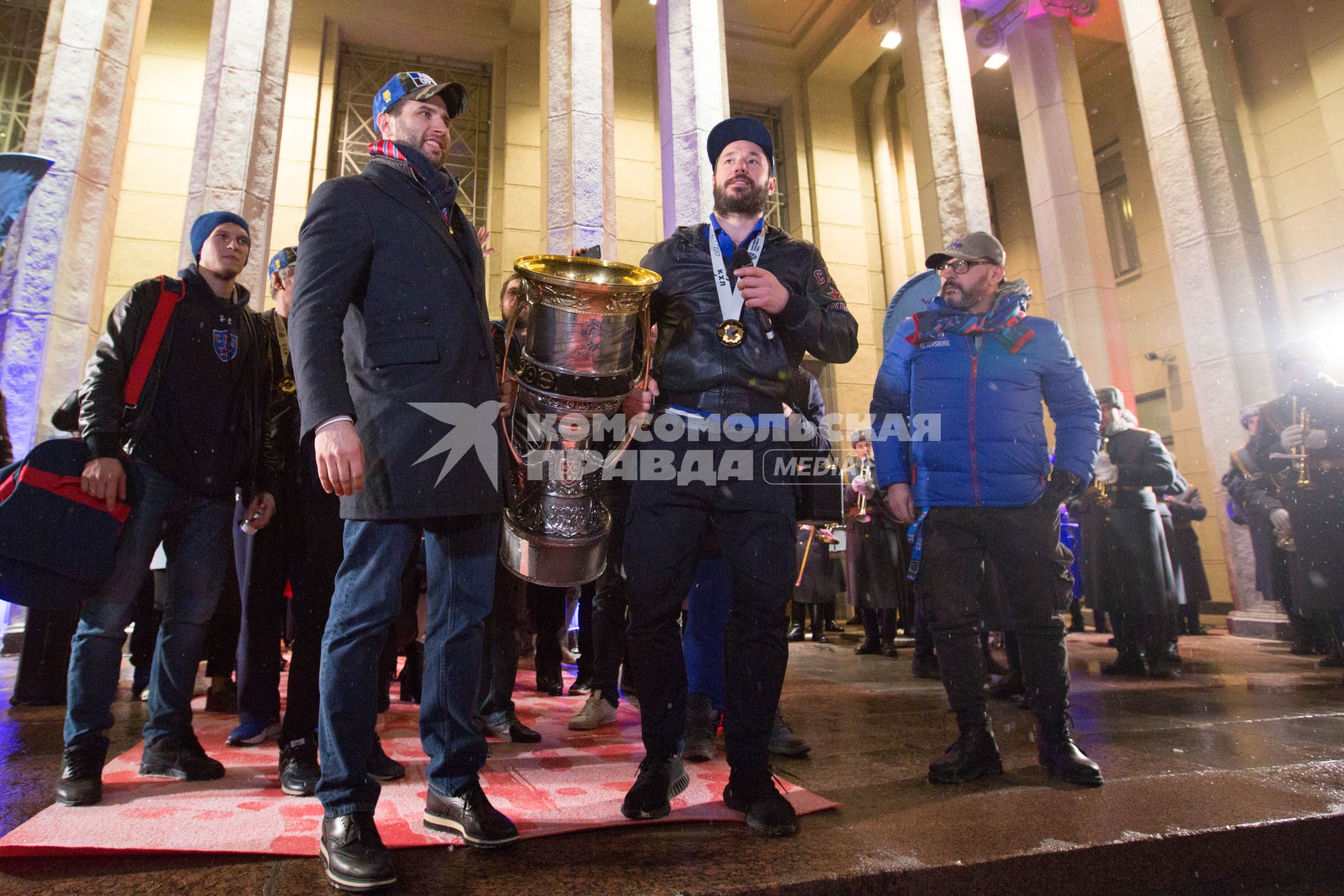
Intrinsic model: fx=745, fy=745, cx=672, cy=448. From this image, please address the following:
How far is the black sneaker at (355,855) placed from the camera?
1588 millimetres

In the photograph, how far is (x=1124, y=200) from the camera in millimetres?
15359

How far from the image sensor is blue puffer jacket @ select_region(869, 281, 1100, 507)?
281 centimetres

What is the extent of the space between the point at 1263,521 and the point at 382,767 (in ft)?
25.4

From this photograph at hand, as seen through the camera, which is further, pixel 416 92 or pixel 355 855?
pixel 416 92

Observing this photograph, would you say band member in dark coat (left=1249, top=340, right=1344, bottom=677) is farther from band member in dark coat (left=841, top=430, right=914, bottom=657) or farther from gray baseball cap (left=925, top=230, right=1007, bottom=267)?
gray baseball cap (left=925, top=230, right=1007, bottom=267)

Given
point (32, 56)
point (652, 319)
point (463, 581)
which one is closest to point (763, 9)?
point (32, 56)

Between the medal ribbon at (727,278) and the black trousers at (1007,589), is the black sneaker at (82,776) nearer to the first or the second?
the medal ribbon at (727,278)

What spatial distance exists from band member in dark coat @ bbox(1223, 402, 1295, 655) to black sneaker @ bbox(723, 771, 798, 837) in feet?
20.3

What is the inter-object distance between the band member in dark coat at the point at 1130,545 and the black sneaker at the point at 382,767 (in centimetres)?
482

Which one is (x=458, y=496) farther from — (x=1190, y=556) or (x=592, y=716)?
(x=1190, y=556)

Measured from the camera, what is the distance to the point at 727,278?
2.43 m

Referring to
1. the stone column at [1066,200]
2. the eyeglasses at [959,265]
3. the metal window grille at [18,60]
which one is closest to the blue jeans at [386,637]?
the eyeglasses at [959,265]

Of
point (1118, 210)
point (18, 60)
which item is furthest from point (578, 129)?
point (1118, 210)

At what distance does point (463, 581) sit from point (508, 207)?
444 inches
